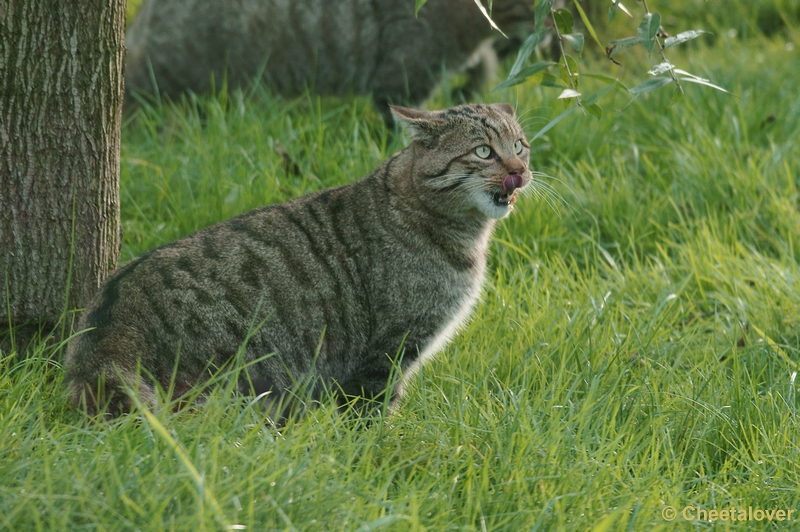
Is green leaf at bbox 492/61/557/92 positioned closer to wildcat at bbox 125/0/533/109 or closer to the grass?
the grass

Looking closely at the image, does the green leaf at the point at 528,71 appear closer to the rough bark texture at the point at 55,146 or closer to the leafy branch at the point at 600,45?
the leafy branch at the point at 600,45

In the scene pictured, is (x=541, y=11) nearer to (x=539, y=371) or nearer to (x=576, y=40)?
(x=576, y=40)

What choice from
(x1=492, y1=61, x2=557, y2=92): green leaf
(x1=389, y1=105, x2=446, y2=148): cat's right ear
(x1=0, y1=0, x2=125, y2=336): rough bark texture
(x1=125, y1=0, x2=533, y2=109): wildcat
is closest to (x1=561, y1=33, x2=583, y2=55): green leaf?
(x1=492, y1=61, x2=557, y2=92): green leaf

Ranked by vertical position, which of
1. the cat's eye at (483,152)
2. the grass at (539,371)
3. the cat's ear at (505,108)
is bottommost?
the grass at (539,371)

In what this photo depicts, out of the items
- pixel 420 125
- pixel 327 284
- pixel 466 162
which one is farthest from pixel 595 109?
pixel 327 284

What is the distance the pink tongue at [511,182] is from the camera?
316 cm

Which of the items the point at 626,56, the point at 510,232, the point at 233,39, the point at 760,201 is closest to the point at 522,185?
the point at 510,232

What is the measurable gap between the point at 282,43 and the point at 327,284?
3478 millimetres

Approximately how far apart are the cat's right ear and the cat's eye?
177mm

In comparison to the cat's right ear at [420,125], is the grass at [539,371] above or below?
below

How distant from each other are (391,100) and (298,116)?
0.68m

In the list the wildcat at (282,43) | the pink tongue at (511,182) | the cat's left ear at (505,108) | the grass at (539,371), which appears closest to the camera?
the grass at (539,371)

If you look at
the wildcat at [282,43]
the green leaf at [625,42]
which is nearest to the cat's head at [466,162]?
the green leaf at [625,42]

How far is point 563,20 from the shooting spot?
2779 millimetres
